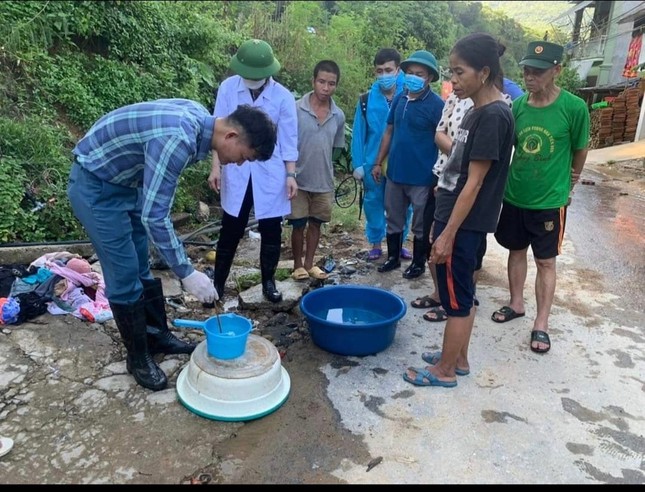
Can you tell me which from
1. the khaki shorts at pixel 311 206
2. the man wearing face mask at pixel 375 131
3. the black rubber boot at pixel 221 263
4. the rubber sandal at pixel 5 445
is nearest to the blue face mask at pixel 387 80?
the man wearing face mask at pixel 375 131

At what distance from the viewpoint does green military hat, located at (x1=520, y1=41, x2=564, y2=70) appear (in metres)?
2.90

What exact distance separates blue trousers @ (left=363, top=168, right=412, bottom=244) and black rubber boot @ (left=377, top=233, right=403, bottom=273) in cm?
15

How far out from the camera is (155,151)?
2.10 metres

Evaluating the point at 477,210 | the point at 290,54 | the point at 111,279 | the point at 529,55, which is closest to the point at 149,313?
the point at 111,279

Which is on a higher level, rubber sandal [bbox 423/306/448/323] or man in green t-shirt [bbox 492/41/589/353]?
man in green t-shirt [bbox 492/41/589/353]

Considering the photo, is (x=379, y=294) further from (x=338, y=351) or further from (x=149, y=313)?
(x=149, y=313)

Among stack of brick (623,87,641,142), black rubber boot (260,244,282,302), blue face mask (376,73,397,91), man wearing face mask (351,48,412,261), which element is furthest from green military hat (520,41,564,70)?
stack of brick (623,87,641,142)

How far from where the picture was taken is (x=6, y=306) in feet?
10.1

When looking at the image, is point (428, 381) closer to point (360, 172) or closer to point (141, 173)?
point (141, 173)

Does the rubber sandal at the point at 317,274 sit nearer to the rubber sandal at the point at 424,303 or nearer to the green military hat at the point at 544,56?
the rubber sandal at the point at 424,303

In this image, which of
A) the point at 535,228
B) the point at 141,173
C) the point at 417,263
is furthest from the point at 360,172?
the point at 141,173

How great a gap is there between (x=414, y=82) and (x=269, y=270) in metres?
1.81

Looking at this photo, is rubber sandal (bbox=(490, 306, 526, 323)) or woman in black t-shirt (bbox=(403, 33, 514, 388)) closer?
woman in black t-shirt (bbox=(403, 33, 514, 388))

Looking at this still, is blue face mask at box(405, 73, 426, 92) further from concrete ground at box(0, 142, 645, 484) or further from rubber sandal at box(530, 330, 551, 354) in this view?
rubber sandal at box(530, 330, 551, 354)
